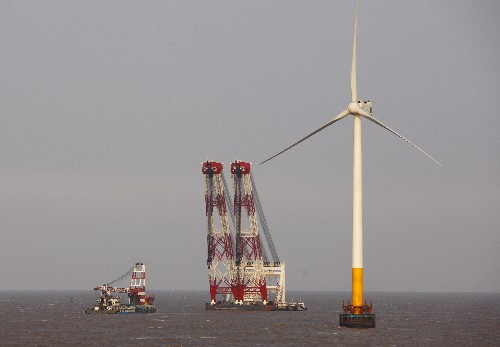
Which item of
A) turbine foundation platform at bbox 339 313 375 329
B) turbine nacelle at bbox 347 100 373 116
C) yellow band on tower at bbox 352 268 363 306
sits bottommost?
turbine foundation platform at bbox 339 313 375 329

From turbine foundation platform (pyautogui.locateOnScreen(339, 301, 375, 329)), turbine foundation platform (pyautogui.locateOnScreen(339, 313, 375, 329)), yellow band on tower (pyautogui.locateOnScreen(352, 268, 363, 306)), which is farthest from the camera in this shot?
turbine foundation platform (pyautogui.locateOnScreen(339, 313, 375, 329))

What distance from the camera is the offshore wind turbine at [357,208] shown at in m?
131

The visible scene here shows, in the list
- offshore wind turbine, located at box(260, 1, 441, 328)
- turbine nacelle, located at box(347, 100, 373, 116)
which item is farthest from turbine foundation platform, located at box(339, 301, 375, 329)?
turbine nacelle, located at box(347, 100, 373, 116)

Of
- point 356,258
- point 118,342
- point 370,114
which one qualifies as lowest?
point 118,342

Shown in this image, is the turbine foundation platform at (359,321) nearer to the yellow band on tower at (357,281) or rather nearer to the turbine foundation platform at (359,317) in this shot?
the turbine foundation platform at (359,317)

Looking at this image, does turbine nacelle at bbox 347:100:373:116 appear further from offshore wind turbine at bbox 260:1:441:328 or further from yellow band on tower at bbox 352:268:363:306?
yellow band on tower at bbox 352:268:363:306

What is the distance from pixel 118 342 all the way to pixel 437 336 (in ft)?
177

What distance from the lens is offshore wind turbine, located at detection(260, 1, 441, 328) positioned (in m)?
131

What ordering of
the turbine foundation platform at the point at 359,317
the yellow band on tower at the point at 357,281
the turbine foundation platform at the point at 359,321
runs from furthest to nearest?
the turbine foundation platform at the point at 359,321 → the turbine foundation platform at the point at 359,317 → the yellow band on tower at the point at 357,281

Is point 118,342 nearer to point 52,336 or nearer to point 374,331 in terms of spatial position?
point 52,336

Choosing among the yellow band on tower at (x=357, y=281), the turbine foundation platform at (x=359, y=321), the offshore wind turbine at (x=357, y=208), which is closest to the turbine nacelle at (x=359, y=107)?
the offshore wind turbine at (x=357, y=208)

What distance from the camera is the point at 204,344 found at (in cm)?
13288

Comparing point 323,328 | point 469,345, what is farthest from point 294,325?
point 469,345

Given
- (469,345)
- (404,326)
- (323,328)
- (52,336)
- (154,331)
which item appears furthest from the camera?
(404,326)
